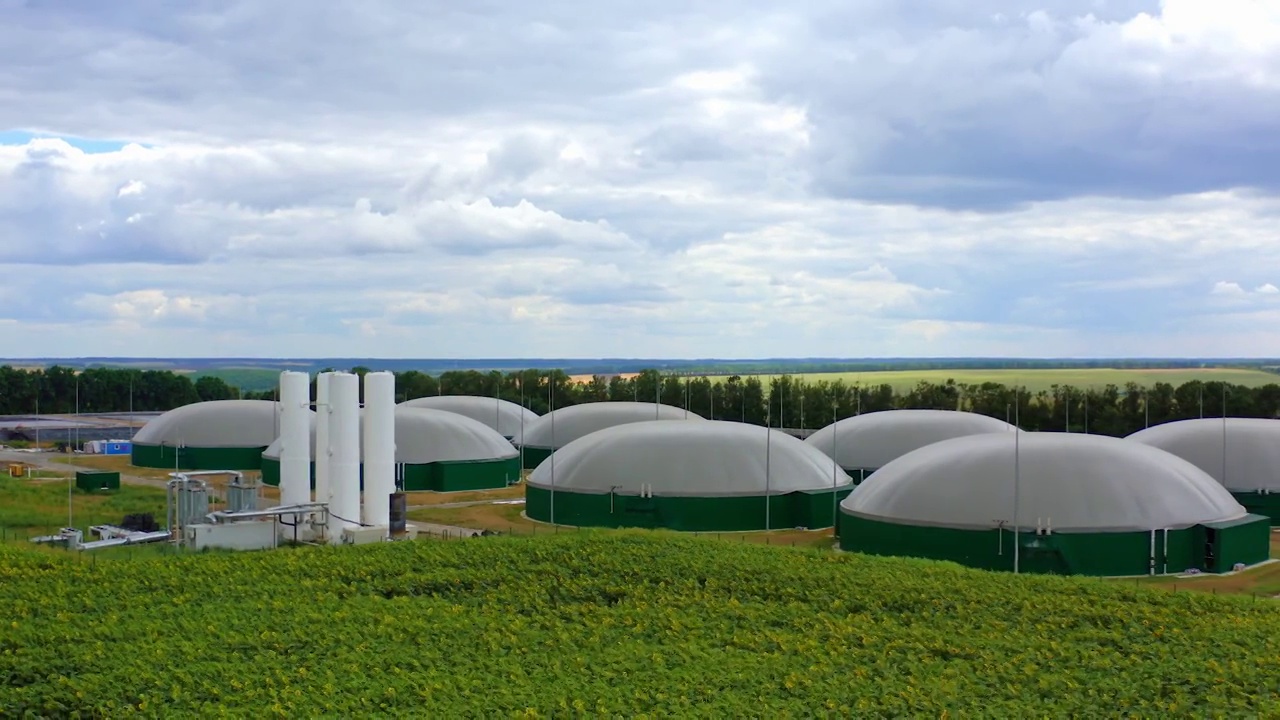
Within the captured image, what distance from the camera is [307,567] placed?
3228cm

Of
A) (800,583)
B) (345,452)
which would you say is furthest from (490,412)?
(800,583)

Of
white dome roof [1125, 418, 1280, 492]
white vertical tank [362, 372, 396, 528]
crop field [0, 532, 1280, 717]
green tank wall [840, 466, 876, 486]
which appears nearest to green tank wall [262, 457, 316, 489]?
white vertical tank [362, 372, 396, 528]

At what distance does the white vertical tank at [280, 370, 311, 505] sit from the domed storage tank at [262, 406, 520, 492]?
708 inches

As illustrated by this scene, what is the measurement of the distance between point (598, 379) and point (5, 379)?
196ft

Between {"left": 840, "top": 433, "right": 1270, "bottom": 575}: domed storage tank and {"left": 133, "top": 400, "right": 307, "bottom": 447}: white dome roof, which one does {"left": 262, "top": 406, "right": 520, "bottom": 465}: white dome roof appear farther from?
{"left": 840, "top": 433, "right": 1270, "bottom": 575}: domed storage tank

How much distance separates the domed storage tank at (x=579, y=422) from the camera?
76.4 meters

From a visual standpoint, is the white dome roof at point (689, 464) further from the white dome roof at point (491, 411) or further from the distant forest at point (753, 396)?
the white dome roof at point (491, 411)

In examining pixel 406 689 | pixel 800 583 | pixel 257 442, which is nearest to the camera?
pixel 406 689

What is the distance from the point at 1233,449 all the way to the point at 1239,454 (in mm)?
389

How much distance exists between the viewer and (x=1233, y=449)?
55.8 metres

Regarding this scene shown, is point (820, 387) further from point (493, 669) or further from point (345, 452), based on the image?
point (493, 669)

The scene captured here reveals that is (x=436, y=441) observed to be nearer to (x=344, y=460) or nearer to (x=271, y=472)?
(x=271, y=472)

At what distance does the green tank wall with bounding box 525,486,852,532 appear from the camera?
47281mm

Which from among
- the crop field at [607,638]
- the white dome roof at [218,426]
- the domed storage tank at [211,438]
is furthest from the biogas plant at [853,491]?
the white dome roof at [218,426]
